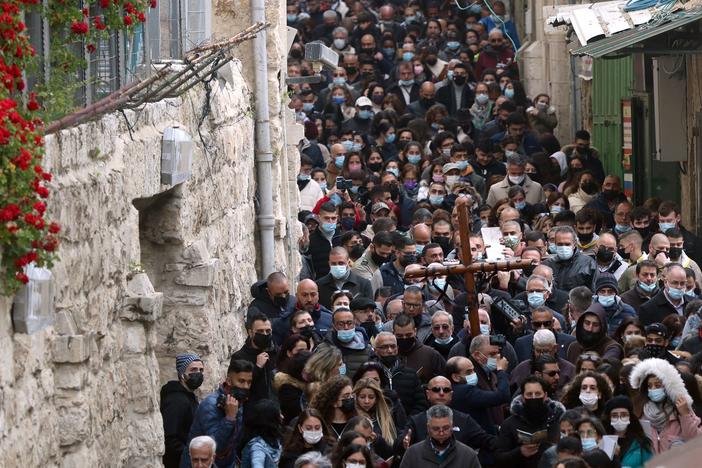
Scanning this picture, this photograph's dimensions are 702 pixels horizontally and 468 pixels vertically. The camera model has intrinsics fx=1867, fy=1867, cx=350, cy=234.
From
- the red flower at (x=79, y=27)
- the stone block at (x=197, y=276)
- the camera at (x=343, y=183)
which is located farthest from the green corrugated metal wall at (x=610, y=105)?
the red flower at (x=79, y=27)

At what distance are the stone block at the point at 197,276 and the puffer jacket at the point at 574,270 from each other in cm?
422

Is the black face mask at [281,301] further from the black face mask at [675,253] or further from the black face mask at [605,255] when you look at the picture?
the black face mask at [675,253]

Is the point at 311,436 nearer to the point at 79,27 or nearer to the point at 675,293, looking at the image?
the point at 79,27

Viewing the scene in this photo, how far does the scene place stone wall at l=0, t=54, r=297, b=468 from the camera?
9.01m

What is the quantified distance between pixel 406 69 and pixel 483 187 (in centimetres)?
665

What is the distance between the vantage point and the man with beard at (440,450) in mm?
11203

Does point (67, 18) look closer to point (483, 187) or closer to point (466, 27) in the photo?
point (483, 187)

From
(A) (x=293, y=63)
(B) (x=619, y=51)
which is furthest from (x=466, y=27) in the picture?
(B) (x=619, y=51)

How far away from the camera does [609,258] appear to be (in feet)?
52.6

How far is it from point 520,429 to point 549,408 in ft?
0.77

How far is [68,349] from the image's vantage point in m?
9.20

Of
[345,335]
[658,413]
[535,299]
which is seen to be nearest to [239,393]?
[345,335]

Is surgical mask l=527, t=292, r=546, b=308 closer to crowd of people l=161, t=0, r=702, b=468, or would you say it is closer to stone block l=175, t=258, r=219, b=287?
crowd of people l=161, t=0, r=702, b=468

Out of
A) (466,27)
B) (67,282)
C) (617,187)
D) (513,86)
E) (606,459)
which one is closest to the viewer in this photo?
(67,282)
